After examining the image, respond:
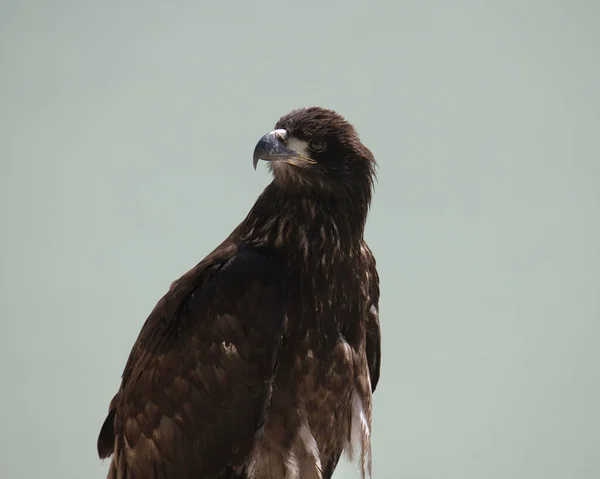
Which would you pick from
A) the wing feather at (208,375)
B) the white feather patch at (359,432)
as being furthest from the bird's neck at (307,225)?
the white feather patch at (359,432)

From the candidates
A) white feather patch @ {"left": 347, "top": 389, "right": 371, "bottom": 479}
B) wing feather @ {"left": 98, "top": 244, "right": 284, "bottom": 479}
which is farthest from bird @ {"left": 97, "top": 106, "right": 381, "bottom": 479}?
white feather patch @ {"left": 347, "top": 389, "right": 371, "bottom": 479}

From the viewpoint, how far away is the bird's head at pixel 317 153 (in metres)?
3.21

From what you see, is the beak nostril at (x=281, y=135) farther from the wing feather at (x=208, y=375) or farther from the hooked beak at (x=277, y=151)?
the wing feather at (x=208, y=375)

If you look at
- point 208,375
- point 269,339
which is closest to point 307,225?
point 269,339

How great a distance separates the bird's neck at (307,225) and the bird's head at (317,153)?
0.05 m

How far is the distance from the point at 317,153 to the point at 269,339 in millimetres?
777

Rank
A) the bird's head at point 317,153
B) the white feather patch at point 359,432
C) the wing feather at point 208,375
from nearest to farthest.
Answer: the wing feather at point 208,375, the bird's head at point 317,153, the white feather patch at point 359,432

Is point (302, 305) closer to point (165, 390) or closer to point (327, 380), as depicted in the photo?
point (327, 380)

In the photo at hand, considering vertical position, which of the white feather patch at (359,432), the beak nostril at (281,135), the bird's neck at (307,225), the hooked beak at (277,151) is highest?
the beak nostril at (281,135)

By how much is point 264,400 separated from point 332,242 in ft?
2.28

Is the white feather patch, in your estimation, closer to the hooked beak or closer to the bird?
the bird

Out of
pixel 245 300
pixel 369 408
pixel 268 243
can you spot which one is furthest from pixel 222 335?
pixel 369 408

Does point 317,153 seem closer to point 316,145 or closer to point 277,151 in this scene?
point 316,145

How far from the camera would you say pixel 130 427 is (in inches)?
127
